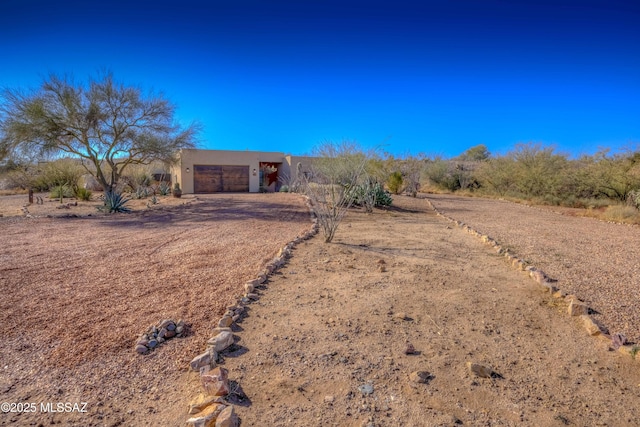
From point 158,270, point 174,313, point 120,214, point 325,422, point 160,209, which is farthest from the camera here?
point 160,209

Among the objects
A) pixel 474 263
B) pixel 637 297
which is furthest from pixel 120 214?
pixel 637 297

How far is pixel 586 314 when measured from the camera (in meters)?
3.69

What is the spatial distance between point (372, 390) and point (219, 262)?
367 centimetres

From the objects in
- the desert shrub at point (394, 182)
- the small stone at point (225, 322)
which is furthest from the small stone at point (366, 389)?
the desert shrub at point (394, 182)

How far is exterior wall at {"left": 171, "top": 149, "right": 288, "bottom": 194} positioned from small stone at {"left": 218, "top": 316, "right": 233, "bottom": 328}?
70.2 feet

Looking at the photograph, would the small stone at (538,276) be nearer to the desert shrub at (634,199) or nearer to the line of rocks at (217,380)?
the line of rocks at (217,380)

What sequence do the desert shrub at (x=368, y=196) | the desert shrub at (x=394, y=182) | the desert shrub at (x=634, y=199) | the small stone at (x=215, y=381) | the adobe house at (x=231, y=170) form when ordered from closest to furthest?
the small stone at (x=215, y=381), the desert shrub at (x=368, y=196), the desert shrub at (x=634, y=199), the desert shrub at (x=394, y=182), the adobe house at (x=231, y=170)

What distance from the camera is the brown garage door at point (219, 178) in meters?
24.7

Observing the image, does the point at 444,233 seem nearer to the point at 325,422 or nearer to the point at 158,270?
the point at 158,270

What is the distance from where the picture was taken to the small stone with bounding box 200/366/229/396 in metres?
2.32

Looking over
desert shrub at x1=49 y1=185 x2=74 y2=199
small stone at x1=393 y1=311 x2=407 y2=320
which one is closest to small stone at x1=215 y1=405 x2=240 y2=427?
small stone at x1=393 y1=311 x2=407 y2=320

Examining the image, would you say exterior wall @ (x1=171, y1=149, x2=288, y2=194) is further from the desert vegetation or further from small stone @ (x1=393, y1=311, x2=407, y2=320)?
small stone @ (x1=393, y1=311, x2=407, y2=320)

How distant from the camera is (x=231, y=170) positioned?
83.8 feet

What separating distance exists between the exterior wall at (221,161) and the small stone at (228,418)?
22.7 m
